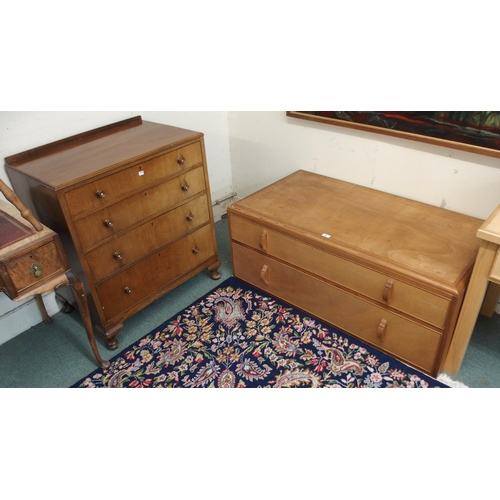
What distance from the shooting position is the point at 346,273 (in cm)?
194

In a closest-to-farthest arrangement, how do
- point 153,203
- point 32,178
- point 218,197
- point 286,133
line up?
point 32,178 < point 153,203 < point 286,133 < point 218,197

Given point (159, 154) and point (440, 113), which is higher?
point (440, 113)

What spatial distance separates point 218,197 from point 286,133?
0.73 metres

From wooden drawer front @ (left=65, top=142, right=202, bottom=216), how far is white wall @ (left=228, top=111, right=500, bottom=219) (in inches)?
28.0

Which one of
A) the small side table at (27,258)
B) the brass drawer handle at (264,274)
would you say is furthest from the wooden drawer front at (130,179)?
the brass drawer handle at (264,274)

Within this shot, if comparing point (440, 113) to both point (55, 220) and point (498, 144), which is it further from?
point (55, 220)

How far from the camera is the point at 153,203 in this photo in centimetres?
206

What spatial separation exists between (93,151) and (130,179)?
25 centimetres

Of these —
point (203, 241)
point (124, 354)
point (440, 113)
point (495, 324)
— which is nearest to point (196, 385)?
point (124, 354)

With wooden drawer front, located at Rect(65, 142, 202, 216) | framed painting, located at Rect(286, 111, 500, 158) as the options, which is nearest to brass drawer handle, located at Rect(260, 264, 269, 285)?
Result: wooden drawer front, located at Rect(65, 142, 202, 216)

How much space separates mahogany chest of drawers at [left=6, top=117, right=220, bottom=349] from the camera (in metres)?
1.80

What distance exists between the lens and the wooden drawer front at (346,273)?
173cm

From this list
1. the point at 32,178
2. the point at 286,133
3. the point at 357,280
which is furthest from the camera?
the point at 286,133

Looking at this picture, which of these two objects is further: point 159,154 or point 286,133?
point 286,133
